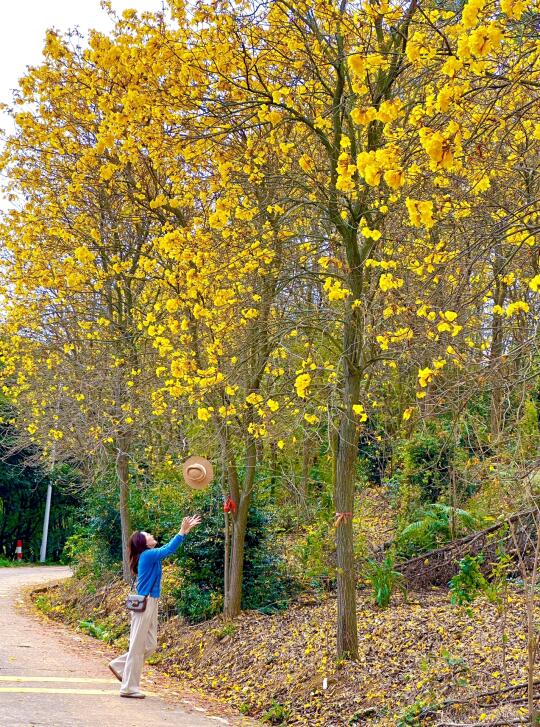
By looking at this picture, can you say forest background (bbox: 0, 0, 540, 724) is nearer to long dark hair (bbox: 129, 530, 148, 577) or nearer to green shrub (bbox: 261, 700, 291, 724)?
green shrub (bbox: 261, 700, 291, 724)

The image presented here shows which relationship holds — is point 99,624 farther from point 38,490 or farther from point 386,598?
point 38,490

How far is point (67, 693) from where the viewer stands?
7836 millimetres

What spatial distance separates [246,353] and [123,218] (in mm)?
2718

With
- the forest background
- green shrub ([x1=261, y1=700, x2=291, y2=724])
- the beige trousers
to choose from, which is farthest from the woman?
the forest background

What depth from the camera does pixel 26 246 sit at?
12.8 m

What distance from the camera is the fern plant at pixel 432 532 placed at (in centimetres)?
1114

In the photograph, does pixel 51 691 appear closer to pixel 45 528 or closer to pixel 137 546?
pixel 137 546

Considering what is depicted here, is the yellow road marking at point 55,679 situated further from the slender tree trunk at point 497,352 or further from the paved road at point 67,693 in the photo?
the slender tree trunk at point 497,352

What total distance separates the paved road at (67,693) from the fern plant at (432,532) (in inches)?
159

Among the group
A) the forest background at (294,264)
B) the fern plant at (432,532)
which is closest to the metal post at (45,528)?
the forest background at (294,264)

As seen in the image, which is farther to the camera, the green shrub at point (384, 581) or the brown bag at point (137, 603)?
the green shrub at point (384, 581)

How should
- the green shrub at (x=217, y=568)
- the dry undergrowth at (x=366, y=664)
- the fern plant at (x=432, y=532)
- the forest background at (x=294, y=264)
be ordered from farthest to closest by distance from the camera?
the green shrub at (x=217, y=568)
the fern plant at (x=432, y=532)
the dry undergrowth at (x=366, y=664)
the forest background at (x=294, y=264)

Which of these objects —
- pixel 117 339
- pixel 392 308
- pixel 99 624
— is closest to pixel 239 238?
pixel 392 308

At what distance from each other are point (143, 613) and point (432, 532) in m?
4.73
